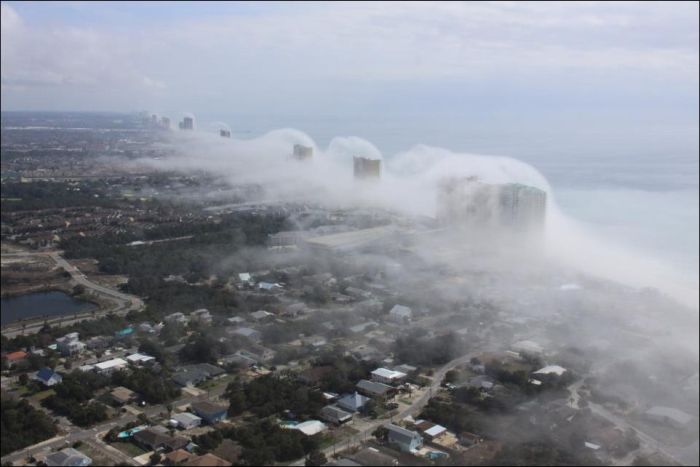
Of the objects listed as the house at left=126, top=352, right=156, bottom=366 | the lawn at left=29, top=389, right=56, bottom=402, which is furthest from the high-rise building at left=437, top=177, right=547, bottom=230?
the lawn at left=29, top=389, right=56, bottom=402

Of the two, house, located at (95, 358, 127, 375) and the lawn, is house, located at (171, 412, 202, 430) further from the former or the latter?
the lawn

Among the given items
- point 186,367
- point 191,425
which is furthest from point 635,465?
point 186,367

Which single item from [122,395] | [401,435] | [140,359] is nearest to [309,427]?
[401,435]

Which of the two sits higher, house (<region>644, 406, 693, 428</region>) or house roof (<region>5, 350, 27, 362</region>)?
house (<region>644, 406, 693, 428</region>)

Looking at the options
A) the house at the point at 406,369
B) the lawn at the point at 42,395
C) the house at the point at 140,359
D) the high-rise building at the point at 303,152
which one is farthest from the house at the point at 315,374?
the high-rise building at the point at 303,152

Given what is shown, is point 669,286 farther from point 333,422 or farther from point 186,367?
point 186,367

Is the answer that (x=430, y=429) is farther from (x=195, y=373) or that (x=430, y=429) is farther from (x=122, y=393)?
(x=122, y=393)
